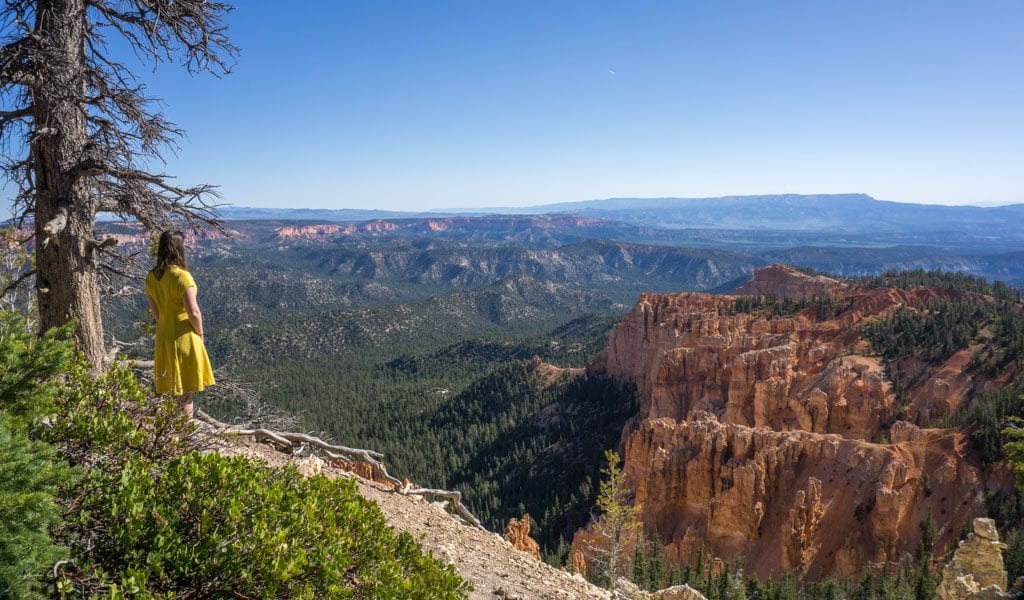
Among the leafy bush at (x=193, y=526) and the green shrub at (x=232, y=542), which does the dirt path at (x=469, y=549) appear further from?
the green shrub at (x=232, y=542)

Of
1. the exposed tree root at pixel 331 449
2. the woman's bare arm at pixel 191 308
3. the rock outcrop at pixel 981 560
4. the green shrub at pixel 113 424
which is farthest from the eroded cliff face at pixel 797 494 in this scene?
the green shrub at pixel 113 424

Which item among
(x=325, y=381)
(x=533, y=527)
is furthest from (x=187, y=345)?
(x=325, y=381)

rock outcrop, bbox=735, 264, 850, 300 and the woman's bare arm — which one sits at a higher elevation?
the woman's bare arm

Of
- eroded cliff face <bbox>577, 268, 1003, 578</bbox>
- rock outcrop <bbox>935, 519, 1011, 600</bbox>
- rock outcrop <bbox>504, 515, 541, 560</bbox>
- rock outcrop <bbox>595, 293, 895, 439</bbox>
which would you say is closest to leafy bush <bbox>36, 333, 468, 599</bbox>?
rock outcrop <bbox>504, 515, 541, 560</bbox>

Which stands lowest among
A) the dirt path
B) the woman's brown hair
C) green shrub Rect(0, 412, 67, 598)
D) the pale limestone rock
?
the pale limestone rock

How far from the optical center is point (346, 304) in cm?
16862

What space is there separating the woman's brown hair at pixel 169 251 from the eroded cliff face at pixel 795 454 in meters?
31.6

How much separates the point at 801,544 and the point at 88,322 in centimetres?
3447

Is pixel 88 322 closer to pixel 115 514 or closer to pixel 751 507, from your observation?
pixel 115 514

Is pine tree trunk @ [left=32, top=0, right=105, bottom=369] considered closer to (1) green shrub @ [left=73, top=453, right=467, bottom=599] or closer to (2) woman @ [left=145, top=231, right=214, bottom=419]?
(2) woman @ [left=145, top=231, right=214, bottom=419]

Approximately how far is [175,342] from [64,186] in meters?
2.67

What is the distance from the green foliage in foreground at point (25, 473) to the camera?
377 cm

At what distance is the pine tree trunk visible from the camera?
7.25 m

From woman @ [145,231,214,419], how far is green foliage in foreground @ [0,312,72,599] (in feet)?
6.81
